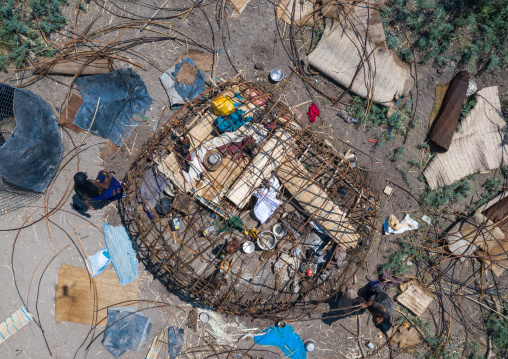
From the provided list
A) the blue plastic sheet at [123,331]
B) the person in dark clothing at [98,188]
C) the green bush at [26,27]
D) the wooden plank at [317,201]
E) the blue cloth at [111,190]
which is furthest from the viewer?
the blue plastic sheet at [123,331]

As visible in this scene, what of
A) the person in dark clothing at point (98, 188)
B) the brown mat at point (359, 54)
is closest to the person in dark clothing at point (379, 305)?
the brown mat at point (359, 54)

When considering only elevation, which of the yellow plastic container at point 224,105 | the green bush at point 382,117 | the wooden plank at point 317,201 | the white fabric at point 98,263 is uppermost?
the green bush at point 382,117

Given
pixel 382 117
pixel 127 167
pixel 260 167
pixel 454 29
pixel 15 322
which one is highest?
pixel 454 29

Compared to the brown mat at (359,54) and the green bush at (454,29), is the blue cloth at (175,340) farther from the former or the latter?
the green bush at (454,29)

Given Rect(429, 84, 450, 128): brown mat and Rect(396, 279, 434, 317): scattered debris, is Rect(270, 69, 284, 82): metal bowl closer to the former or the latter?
Rect(429, 84, 450, 128): brown mat

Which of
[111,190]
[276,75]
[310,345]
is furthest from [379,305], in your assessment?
[111,190]

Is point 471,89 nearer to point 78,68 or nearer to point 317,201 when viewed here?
point 317,201

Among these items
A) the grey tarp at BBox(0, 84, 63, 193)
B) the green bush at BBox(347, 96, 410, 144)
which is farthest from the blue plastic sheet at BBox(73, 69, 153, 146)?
the green bush at BBox(347, 96, 410, 144)

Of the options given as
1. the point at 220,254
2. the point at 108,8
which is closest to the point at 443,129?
the point at 220,254
